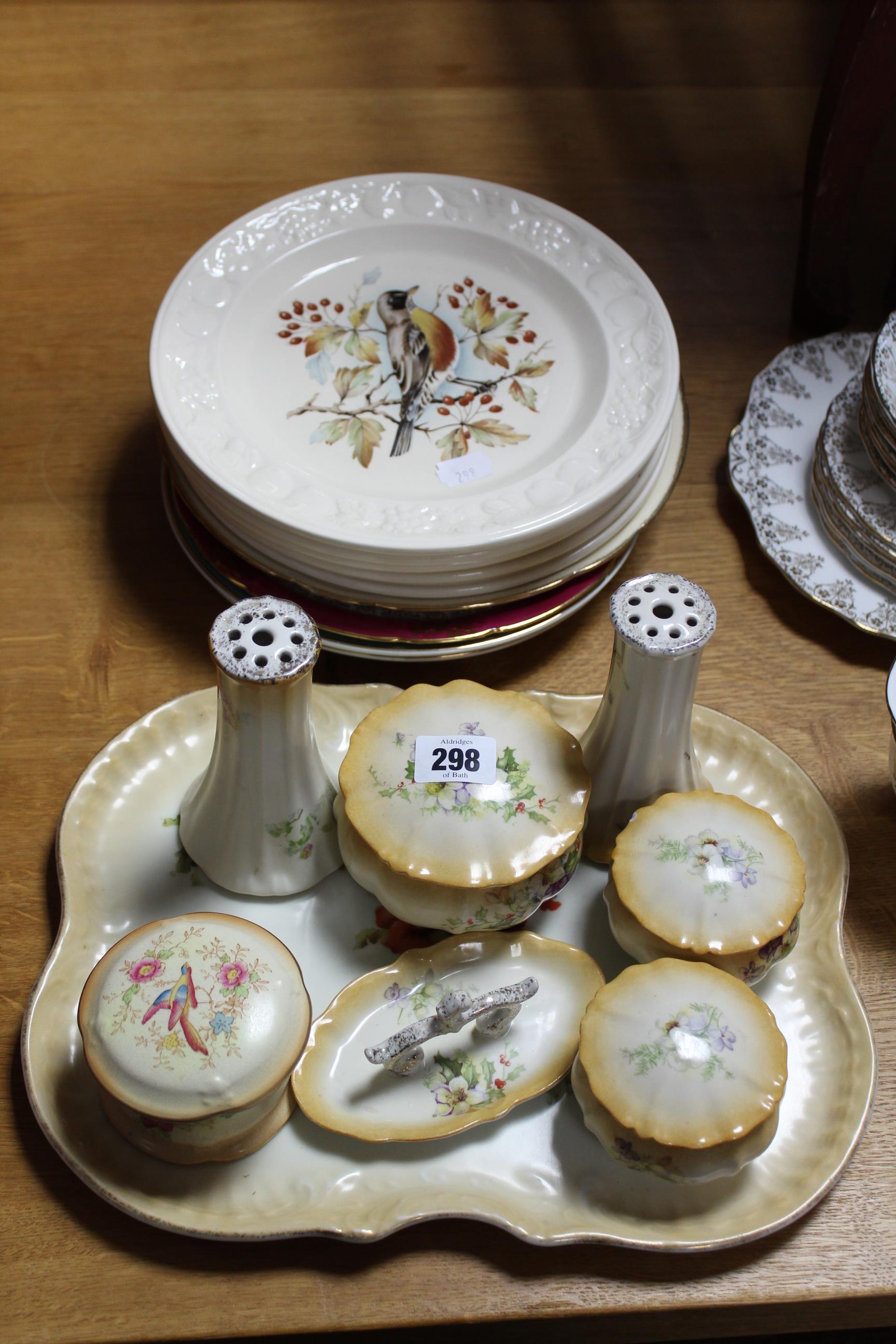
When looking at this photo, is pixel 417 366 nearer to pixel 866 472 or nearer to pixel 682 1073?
pixel 866 472

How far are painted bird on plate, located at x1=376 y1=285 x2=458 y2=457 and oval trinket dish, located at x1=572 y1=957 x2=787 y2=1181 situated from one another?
40 cm

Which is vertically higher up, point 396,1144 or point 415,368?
point 415,368

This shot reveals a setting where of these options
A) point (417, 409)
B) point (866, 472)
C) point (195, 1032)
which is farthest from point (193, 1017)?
point (866, 472)

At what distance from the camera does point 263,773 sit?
582 mm

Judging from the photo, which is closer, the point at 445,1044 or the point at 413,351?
the point at 445,1044

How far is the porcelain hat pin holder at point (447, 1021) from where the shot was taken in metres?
0.52

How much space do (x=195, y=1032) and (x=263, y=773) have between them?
13 centimetres

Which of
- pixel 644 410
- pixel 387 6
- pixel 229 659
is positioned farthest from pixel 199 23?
pixel 229 659

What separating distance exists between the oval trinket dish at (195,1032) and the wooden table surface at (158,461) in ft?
0.20

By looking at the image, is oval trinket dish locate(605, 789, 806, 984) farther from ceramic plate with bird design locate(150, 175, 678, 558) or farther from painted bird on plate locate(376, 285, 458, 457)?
painted bird on plate locate(376, 285, 458, 457)

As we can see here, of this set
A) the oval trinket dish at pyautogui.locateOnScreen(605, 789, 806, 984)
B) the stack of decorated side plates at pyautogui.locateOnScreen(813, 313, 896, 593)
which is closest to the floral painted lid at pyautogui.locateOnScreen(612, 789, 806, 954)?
the oval trinket dish at pyautogui.locateOnScreen(605, 789, 806, 984)

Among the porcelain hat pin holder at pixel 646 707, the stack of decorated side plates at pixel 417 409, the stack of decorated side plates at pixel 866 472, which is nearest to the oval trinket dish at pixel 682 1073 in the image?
the porcelain hat pin holder at pixel 646 707

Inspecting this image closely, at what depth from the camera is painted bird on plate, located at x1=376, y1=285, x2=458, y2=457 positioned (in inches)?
31.4

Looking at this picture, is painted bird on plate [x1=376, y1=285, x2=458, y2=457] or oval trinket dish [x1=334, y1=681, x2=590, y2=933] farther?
painted bird on plate [x1=376, y1=285, x2=458, y2=457]
